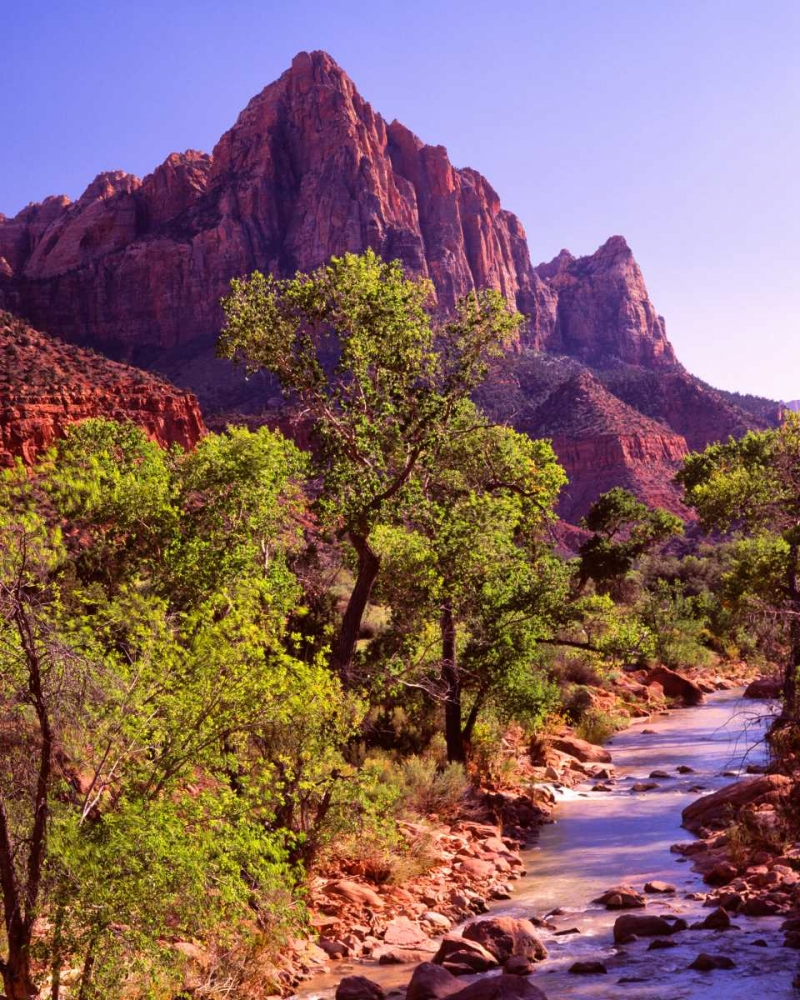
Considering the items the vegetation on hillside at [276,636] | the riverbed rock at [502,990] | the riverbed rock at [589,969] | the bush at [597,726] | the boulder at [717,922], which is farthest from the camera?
the bush at [597,726]

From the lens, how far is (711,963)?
9805 mm

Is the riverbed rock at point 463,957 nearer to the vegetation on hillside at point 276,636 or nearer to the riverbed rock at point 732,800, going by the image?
the vegetation on hillside at point 276,636

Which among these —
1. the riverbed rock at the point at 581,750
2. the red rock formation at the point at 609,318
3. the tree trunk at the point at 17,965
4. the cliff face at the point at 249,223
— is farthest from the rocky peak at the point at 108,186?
the tree trunk at the point at 17,965

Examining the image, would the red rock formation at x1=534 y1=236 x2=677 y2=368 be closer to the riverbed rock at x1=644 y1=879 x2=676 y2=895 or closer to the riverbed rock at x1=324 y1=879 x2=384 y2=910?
the riverbed rock at x1=644 y1=879 x2=676 y2=895

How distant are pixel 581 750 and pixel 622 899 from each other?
1209 centimetres

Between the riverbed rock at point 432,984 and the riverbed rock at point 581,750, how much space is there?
50.0ft

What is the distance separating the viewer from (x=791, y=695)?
15672 mm

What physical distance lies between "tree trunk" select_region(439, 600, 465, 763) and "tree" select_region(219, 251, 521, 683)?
322 cm

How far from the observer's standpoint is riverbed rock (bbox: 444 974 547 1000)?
862 cm

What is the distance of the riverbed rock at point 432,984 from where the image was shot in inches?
362

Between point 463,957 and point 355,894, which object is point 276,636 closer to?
point 355,894

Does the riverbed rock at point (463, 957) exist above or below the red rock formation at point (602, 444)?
below

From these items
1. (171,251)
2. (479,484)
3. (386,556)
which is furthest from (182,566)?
(171,251)

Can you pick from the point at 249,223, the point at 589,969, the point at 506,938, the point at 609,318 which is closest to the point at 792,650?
the point at 506,938
